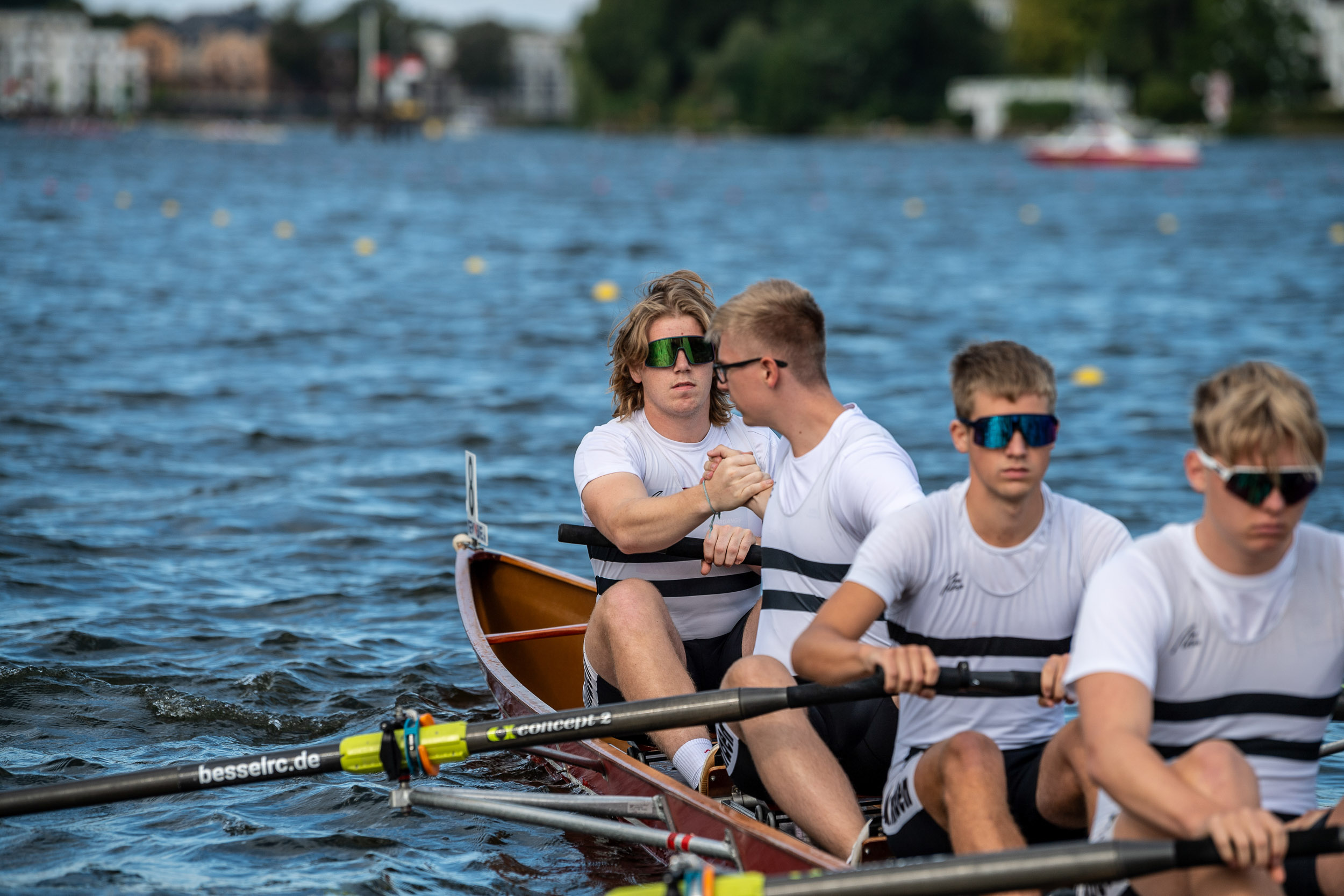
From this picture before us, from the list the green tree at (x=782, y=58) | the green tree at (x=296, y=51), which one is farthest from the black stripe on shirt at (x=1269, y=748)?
the green tree at (x=296, y=51)

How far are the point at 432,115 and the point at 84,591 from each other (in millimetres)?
182343

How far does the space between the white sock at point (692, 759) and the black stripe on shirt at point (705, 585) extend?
564 mm

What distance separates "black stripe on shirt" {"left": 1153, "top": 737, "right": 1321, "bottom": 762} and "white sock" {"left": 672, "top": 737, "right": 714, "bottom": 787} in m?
1.83

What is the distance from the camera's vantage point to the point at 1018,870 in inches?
129

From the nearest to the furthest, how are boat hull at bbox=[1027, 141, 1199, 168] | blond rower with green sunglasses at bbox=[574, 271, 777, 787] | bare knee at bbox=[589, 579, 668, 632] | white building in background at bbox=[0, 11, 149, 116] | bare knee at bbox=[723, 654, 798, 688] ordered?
1. bare knee at bbox=[723, 654, 798, 688]
2. blond rower with green sunglasses at bbox=[574, 271, 777, 787]
3. bare knee at bbox=[589, 579, 668, 632]
4. boat hull at bbox=[1027, 141, 1199, 168]
5. white building in background at bbox=[0, 11, 149, 116]

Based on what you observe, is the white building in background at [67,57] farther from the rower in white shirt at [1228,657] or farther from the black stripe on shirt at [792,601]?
the rower in white shirt at [1228,657]

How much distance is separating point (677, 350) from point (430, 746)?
1.61 metres

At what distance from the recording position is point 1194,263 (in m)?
26.5

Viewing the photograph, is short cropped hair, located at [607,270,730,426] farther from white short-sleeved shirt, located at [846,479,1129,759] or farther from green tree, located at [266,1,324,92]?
green tree, located at [266,1,324,92]

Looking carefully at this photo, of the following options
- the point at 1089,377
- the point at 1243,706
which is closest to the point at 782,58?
the point at 1089,377

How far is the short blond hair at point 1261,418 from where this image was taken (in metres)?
3.22

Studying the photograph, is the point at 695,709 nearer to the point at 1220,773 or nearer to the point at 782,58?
the point at 1220,773

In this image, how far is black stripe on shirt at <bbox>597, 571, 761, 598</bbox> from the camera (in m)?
5.37

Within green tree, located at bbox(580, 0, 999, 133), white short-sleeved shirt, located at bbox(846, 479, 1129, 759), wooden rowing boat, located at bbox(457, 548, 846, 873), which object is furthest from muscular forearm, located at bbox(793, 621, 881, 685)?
green tree, located at bbox(580, 0, 999, 133)
